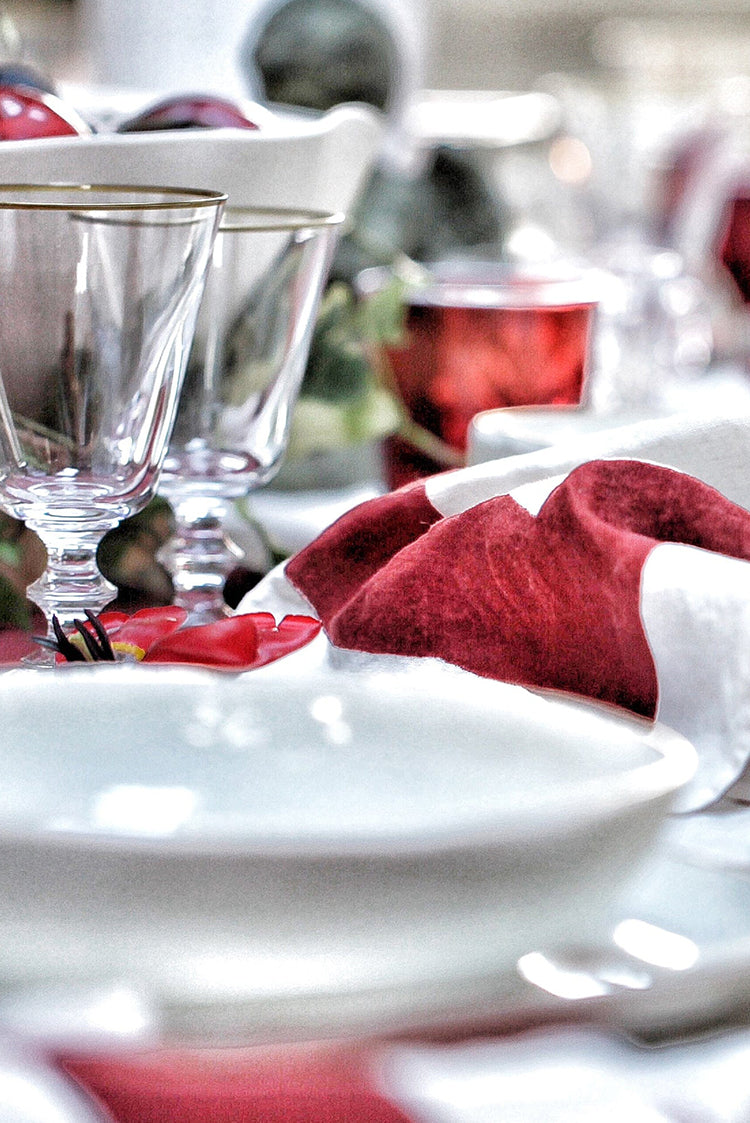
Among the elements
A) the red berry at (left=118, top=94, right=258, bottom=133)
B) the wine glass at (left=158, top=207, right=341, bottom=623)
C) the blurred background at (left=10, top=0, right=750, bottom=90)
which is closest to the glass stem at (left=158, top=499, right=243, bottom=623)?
the wine glass at (left=158, top=207, right=341, bottom=623)

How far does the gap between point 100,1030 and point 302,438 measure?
1.26ft

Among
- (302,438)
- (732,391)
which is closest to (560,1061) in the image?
(302,438)

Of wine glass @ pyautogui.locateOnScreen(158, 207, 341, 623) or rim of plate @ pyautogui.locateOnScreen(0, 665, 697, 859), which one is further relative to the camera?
wine glass @ pyautogui.locateOnScreen(158, 207, 341, 623)

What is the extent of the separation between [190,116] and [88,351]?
149mm

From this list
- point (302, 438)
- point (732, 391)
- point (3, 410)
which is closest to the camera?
point (3, 410)

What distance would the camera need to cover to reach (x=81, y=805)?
0.58 ft

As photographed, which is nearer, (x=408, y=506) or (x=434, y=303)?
(x=408, y=506)

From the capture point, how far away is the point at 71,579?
0.98ft

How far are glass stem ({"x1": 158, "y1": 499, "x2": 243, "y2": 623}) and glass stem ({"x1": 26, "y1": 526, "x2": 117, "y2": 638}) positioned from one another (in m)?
0.05

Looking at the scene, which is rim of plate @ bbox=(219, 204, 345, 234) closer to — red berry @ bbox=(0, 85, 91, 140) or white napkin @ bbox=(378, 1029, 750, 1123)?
red berry @ bbox=(0, 85, 91, 140)

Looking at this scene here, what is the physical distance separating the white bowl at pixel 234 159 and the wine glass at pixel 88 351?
2.5 inches

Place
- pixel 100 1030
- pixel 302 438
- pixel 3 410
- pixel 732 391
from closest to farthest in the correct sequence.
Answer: pixel 100 1030
pixel 3 410
pixel 302 438
pixel 732 391

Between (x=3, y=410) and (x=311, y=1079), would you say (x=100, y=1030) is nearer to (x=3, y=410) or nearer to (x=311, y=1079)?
(x=311, y=1079)

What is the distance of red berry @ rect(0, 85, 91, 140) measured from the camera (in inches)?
13.7
